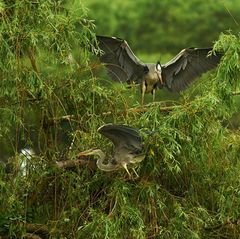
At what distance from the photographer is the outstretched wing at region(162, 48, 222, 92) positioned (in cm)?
412

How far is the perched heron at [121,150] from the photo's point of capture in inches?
124

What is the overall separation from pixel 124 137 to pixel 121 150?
0.31 ft

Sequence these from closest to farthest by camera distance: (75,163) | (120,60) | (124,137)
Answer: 1. (124,137)
2. (75,163)
3. (120,60)

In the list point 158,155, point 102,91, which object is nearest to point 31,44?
point 102,91

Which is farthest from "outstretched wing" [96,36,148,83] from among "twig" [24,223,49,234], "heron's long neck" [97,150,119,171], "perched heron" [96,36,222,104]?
"twig" [24,223,49,234]

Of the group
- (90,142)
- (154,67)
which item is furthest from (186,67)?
(90,142)

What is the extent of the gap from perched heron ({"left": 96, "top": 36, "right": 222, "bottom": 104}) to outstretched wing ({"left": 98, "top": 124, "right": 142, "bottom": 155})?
85cm

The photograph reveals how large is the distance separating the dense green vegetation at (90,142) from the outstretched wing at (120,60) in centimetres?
43

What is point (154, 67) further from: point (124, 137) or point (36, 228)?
point (36, 228)

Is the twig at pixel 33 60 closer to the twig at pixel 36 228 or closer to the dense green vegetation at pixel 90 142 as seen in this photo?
the dense green vegetation at pixel 90 142

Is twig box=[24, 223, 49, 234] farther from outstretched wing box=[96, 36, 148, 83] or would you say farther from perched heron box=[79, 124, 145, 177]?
outstretched wing box=[96, 36, 148, 83]

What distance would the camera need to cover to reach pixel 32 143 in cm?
343

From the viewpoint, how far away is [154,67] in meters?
4.13

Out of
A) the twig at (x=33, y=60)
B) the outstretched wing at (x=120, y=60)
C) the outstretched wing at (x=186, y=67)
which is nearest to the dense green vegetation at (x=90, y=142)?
the twig at (x=33, y=60)
